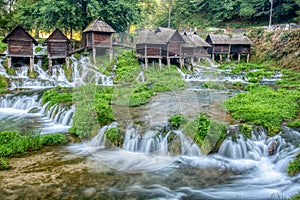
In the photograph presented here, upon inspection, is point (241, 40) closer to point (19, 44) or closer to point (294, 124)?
point (19, 44)

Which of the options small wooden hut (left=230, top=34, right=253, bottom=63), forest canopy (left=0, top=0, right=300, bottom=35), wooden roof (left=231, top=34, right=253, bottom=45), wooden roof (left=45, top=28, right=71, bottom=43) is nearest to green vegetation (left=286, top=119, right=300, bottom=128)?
wooden roof (left=45, top=28, right=71, bottom=43)

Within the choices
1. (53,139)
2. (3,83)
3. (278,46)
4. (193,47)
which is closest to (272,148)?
(53,139)

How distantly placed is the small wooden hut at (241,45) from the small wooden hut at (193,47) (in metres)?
4.36

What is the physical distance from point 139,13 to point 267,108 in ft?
84.4

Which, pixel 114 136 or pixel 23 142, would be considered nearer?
pixel 23 142

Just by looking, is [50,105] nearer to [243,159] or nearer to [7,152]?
[7,152]

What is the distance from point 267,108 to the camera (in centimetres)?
1397

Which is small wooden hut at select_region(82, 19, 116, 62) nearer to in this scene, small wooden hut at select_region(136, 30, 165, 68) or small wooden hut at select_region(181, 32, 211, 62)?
small wooden hut at select_region(136, 30, 165, 68)

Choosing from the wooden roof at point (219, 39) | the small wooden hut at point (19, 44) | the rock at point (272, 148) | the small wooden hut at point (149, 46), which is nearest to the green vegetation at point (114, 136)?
the rock at point (272, 148)

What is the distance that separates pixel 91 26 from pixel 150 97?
13103 mm

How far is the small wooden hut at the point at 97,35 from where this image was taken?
27.2m

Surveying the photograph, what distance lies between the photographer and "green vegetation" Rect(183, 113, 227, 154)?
10752mm

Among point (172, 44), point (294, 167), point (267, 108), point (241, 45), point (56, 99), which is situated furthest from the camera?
point (241, 45)

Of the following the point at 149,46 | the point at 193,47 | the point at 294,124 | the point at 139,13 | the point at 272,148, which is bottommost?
the point at 272,148
